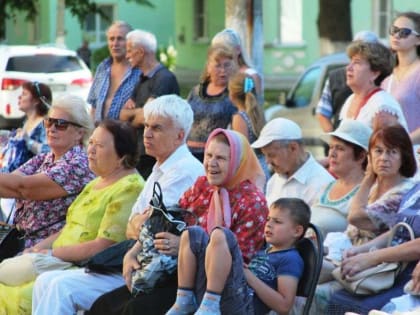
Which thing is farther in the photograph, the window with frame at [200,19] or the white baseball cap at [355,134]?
the window with frame at [200,19]

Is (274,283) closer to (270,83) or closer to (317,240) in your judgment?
(317,240)

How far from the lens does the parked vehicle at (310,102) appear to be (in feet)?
58.4

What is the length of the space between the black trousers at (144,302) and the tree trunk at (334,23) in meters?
20.3

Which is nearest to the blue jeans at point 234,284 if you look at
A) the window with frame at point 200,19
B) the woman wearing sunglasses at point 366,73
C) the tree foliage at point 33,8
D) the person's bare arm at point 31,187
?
the person's bare arm at point 31,187

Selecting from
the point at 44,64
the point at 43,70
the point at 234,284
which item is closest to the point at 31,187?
the point at 234,284

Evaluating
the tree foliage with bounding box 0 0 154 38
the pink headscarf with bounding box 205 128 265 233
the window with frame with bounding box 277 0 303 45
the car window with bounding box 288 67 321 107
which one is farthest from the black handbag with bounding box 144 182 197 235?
the window with frame with bounding box 277 0 303 45

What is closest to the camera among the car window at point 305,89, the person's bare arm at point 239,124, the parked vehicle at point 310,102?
the person's bare arm at point 239,124

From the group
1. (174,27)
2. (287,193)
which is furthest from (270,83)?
(287,193)

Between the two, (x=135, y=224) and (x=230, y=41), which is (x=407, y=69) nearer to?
(x=230, y=41)

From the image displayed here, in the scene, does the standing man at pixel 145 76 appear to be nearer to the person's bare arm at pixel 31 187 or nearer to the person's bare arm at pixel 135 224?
the person's bare arm at pixel 31 187

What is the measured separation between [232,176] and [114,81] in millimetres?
4030

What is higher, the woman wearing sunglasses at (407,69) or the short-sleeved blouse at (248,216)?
the woman wearing sunglasses at (407,69)

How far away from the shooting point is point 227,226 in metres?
6.66

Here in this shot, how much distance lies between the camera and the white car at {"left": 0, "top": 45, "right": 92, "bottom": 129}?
76.4 ft
